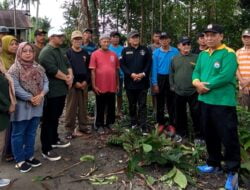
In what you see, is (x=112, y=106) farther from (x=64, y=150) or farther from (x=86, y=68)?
(x=64, y=150)

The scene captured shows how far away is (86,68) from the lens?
6.47 metres

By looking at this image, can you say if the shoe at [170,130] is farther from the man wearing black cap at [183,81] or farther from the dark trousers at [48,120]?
the dark trousers at [48,120]

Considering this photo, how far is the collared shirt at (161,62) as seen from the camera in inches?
258

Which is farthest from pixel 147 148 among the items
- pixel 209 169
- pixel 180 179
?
pixel 209 169

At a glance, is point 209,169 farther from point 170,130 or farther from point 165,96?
point 165,96

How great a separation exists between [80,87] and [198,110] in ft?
7.21

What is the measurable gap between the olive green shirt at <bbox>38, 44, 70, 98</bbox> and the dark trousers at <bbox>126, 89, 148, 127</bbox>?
1.58 meters

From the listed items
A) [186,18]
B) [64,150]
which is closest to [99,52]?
[64,150]

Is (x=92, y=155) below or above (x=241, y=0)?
below

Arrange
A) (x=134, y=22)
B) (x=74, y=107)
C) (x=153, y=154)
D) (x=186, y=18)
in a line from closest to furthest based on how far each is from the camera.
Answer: (x=153, y=154), (x=74, y=107), (x=186, y=18), (x=134, y=22)

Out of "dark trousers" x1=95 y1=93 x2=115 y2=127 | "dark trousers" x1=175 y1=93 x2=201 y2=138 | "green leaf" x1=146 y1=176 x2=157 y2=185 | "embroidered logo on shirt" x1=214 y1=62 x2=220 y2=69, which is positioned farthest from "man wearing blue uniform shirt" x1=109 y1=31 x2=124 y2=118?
"embroidered logo on shirt" x1=214 y1=62 x2=220 y2=69

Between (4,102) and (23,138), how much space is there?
0.89 m

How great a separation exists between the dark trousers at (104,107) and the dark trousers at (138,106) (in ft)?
1.19

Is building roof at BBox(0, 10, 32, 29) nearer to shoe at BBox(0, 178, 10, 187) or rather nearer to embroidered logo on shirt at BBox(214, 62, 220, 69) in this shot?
shoe at BBox(0, 178, 10, 187)
